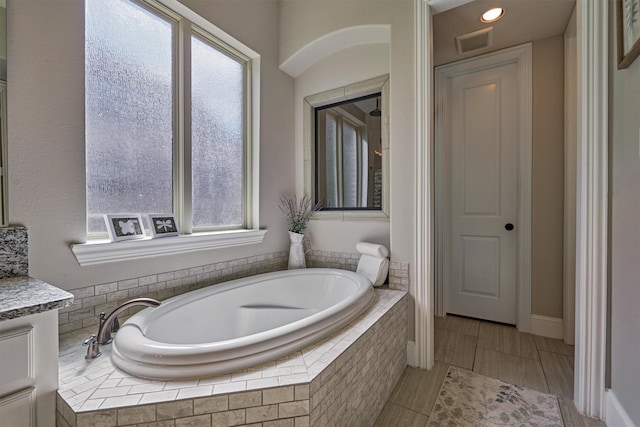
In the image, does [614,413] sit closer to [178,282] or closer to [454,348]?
[454,348]

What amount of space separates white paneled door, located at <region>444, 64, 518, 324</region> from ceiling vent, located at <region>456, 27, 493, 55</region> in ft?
0.74

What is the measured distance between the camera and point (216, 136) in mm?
2014

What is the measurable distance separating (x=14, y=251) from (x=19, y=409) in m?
0.61

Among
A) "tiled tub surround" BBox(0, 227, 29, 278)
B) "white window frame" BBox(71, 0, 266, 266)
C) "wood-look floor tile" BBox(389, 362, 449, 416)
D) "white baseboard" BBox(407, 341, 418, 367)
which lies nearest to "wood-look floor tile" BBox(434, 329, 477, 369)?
"wood-look floor tile" BBox(389, 362, 449, 416)

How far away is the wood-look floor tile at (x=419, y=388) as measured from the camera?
1.47 meters

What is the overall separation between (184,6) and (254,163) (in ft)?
3.48

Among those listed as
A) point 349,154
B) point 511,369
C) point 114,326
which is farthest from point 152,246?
point 511,369

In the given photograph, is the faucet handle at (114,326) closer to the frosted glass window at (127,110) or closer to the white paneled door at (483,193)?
the frosted glass window at (127,110)

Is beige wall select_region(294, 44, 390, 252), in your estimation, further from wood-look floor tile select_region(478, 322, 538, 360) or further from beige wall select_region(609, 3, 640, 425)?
beige wall select_region(609, 3, 640, 425)

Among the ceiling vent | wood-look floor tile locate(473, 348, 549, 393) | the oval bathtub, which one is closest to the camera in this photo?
the oval bathtub

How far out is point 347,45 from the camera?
2.29 m

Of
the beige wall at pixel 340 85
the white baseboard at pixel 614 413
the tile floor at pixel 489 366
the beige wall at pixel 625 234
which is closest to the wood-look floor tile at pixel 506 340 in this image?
the tile floor at pixel 489 366

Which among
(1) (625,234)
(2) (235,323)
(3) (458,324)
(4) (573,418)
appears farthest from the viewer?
(3) (458,324)

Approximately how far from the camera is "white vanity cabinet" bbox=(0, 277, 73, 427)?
29.5 inches
